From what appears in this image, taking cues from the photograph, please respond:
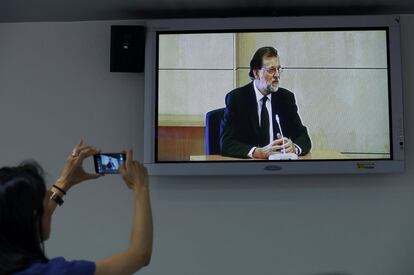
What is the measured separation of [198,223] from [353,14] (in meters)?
1.77

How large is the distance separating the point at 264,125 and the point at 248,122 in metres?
0.10

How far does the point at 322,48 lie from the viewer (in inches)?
105

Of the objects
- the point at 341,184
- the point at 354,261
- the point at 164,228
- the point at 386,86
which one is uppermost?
the point at 386,86

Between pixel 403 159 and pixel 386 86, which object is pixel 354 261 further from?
pixel 386 86

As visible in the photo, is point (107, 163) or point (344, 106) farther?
point (344, 106)

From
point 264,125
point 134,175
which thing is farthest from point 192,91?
point 134,175

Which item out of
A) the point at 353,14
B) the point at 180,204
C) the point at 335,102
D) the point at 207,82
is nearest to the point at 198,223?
the point at 180,204

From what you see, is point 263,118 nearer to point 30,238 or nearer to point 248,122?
point 248,122

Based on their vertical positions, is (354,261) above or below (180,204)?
below

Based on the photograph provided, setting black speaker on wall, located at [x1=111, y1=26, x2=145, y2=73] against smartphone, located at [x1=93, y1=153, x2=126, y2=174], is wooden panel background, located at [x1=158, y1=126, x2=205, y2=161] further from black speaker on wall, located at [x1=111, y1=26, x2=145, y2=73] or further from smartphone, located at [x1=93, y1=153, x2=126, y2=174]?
smartphone, located at [x1=93, y1=153, x2=126, y2=174]

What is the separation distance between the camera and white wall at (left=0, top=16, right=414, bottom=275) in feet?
8.96

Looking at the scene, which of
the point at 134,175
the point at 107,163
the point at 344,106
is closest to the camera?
the point at 134,175

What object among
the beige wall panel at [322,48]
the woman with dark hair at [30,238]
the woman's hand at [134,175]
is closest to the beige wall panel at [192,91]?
the beige wall panel at [322,48]

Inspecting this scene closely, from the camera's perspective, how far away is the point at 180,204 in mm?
2789
